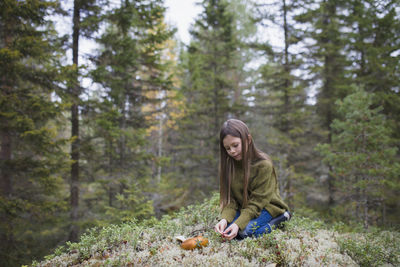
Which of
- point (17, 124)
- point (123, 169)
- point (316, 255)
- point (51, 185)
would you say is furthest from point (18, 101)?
point (316, 255)

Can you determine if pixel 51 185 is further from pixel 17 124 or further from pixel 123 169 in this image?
pixel 123 169

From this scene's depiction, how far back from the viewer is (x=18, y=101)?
236 inches

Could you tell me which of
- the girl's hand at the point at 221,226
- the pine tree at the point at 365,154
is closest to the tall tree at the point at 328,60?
the pine tree at the point at 365,154

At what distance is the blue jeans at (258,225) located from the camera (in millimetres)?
3064

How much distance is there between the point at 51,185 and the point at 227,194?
5.40 metres

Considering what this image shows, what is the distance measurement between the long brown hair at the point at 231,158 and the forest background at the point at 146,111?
11.0 feet

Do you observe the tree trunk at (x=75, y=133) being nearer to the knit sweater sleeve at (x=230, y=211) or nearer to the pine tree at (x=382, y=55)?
the knit sweater sleeve at (x=230, y=211)

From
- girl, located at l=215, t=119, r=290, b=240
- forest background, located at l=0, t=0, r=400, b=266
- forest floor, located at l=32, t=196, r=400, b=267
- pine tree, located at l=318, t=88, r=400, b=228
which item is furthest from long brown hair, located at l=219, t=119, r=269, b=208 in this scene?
pine tree, located at l=318, t=88, r=400, b=228

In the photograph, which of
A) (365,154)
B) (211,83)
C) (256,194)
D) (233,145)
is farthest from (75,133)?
(365,154)

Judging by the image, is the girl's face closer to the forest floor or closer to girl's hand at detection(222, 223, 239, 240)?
girl's hand at detection(222, 223, 239, 240)

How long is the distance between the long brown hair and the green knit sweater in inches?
3.3

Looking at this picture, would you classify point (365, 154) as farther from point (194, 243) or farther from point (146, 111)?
point (146, 111)

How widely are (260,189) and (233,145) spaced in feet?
2.48

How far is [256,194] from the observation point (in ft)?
10.7
